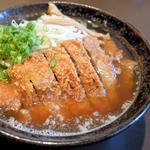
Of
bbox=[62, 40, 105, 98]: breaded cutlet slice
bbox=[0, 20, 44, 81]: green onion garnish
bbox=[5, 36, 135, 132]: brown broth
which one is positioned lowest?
bbox=[5, 36, 135, 132]: brown broth

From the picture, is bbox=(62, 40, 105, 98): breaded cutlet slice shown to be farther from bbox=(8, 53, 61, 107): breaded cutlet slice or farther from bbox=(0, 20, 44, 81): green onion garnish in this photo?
bbox=(0, 20, 44, 81): green onion garnish

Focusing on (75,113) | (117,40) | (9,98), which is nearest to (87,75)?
(75,113)

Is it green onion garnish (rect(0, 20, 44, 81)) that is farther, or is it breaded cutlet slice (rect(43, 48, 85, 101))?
green onion garnish (rect(0, 20, 44, 81))

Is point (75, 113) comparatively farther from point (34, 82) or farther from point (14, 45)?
point (14, 45)

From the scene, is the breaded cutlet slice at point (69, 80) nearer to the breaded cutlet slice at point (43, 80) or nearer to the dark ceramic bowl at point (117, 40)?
the breaded cutlet slice at point (43, 80)

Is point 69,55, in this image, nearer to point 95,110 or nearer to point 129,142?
point 95,110

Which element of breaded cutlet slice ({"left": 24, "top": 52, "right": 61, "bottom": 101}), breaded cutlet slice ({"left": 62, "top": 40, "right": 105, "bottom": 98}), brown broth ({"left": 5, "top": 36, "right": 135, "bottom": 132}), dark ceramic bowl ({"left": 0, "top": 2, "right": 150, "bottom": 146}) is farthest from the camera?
breaded cutlet slice ({"left": 62, "top": 40, "right": 105, "bottom": 98})

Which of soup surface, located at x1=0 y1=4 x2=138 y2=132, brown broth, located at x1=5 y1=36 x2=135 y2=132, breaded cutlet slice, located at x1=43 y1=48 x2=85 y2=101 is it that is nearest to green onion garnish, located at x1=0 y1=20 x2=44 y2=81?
soup surface, located at x1=0 y1=4 x2=138 y2=132
